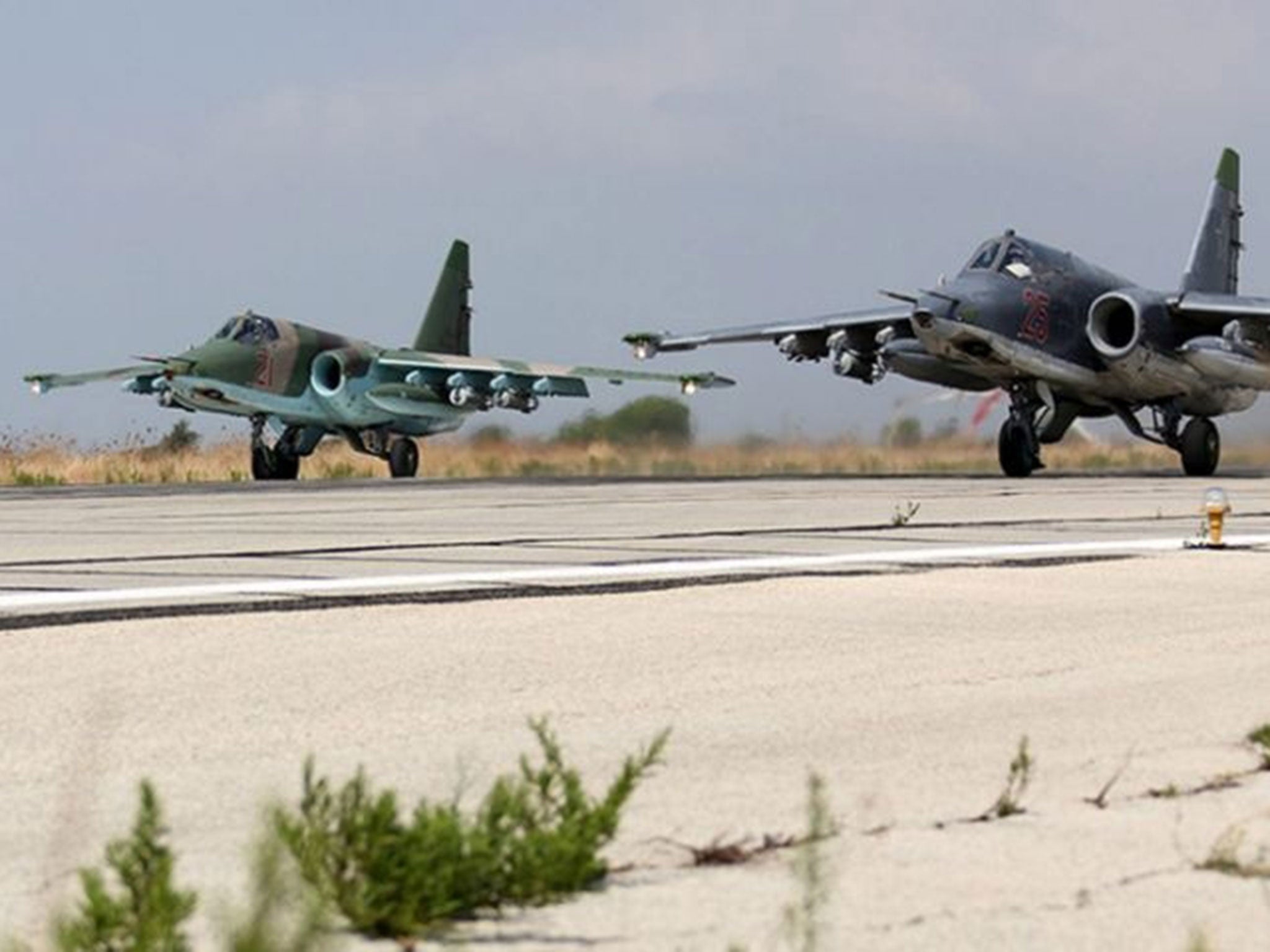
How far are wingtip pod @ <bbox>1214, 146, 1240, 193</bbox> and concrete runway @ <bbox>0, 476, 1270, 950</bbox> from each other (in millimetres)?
24417

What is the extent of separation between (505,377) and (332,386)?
13.2ft

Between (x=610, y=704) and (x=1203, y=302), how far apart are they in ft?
83.8

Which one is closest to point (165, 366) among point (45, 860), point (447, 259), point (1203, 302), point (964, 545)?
point (447, 259)

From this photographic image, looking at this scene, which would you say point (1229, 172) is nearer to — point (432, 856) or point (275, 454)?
point (275, 454)

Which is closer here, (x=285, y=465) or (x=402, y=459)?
(x=285, y=465)

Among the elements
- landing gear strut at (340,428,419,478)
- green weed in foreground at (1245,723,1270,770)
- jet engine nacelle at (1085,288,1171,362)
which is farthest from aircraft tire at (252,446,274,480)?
green weed in foreground at (1245,723,1270,770)

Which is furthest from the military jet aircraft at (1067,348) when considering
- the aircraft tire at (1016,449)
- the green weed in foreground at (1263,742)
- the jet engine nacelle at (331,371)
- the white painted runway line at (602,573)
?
the green weed in foreground at (1263,742)

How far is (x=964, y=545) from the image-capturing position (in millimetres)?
13469

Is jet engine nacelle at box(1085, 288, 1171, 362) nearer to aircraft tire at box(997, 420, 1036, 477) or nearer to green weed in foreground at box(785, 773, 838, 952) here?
aircraft tire at box(997, 420, 1036, 477)

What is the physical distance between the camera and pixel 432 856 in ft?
12.1

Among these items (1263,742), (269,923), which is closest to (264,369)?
(1263,742)

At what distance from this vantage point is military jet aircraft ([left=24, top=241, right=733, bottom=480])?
1480 inches

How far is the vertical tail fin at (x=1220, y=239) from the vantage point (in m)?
35.2

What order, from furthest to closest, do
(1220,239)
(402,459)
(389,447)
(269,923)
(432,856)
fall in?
1. (389,447)
2. (402,459)
3. (1220,239)
4. (432,856)
5. (269,923)
